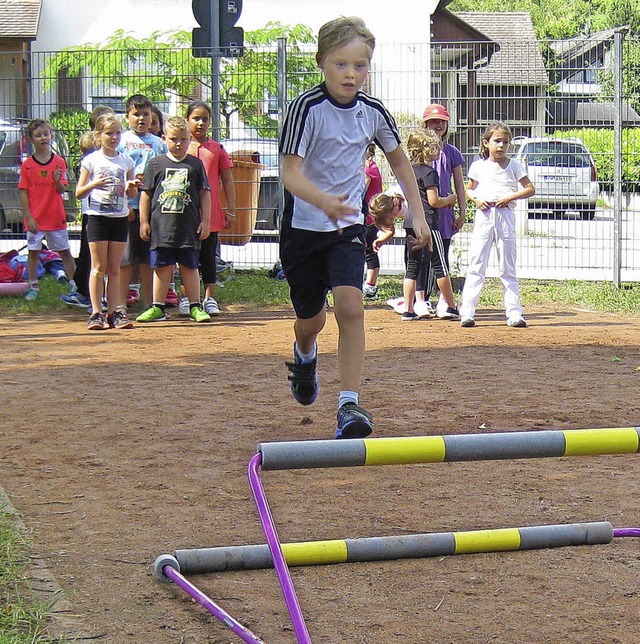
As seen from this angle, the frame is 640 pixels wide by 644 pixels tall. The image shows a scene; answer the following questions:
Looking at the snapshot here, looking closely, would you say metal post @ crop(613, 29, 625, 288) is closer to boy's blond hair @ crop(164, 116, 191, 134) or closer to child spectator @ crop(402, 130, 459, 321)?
child spectator @ crop(402, 130, 459, 321)

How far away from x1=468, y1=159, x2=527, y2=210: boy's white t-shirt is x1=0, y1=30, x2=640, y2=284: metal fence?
134 inches

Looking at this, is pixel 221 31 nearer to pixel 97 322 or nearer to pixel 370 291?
pixel 370 291

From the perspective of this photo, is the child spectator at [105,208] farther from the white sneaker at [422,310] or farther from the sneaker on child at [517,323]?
the sneaker on child at [517,323]

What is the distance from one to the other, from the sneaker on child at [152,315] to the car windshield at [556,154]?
18.9 feet

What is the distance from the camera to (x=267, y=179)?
49.3ft

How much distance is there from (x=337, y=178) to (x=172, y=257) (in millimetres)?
5365

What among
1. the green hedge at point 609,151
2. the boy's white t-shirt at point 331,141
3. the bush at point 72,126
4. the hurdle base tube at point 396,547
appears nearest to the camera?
the hurdle base tube at point 396,547

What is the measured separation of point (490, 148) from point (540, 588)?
6.77 meters

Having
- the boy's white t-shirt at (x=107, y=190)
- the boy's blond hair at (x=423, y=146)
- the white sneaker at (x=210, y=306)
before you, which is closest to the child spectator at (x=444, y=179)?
the boy's blond hair at (x=423, y=146)

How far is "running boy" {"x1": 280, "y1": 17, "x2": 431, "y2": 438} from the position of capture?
4836 mm

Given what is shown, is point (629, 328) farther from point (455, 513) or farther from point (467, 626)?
point (467, 626)

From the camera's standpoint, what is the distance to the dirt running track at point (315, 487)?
3.79 metres

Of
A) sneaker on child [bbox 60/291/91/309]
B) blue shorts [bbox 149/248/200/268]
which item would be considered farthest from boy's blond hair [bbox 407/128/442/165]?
sneaker on child [bbox 60/291/91/309]

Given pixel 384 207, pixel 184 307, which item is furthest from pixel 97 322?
pixel 384 207
